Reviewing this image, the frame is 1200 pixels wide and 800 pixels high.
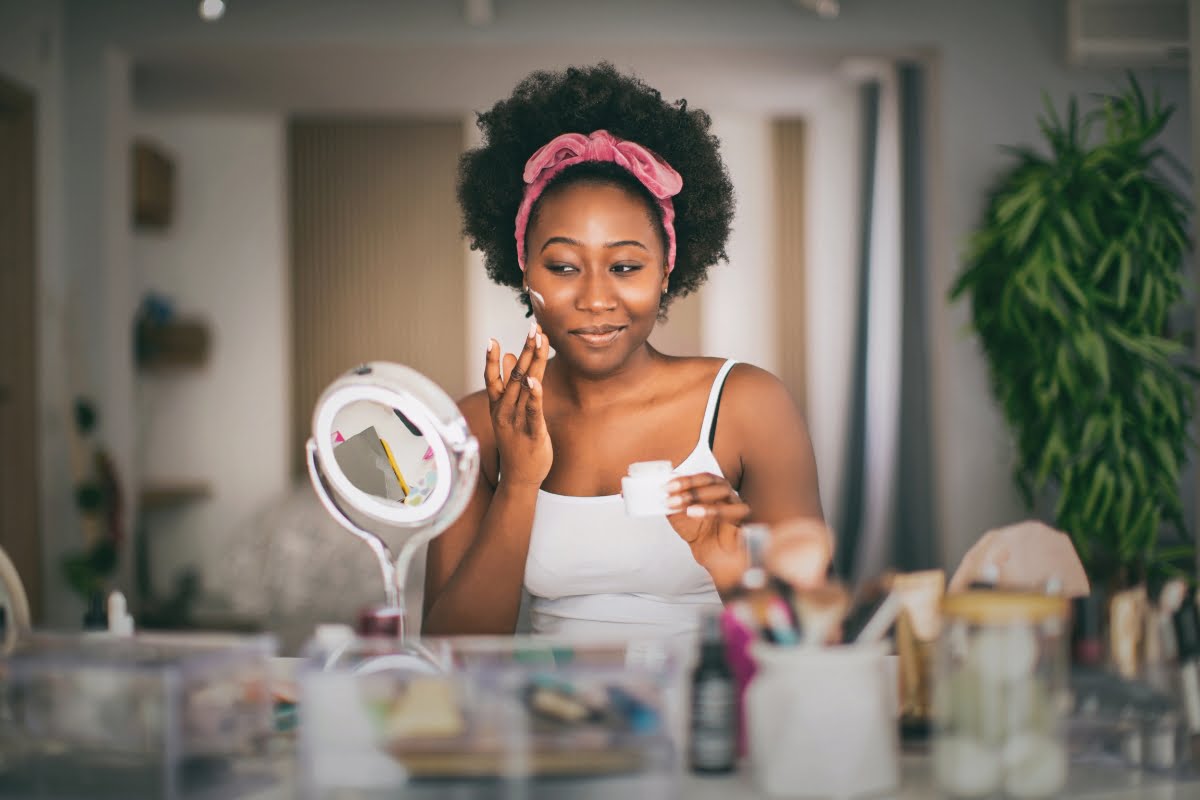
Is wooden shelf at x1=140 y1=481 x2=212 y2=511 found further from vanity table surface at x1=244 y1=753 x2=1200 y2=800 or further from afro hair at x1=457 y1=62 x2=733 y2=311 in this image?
vanity table surface at x1=244 y1=753 x2=1200 y2=800

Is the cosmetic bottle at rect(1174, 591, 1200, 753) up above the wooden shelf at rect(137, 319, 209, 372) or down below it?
below

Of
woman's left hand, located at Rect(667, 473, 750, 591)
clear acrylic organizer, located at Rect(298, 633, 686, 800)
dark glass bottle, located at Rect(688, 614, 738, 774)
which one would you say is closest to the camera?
clear acrylic organizer, located at Rect(298, 633, 686, 800)

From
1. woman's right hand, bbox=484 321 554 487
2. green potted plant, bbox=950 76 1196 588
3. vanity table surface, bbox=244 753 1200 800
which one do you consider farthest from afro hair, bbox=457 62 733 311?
green potted plant, bbox=950 76 1196 588

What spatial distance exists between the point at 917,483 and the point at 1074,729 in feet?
11.5

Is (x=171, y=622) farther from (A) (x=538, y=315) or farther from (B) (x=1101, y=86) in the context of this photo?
(B) (x=1101, y=86)

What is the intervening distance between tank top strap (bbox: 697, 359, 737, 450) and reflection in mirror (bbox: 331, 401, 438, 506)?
553 millimetres

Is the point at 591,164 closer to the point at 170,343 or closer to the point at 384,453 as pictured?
the point at 384,453

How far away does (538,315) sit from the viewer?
174 centimetres

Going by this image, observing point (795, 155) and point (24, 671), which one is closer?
point (24, 671)

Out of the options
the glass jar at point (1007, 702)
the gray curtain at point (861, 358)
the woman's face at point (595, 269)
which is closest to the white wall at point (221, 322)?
the gray curtain at point (861, 358)

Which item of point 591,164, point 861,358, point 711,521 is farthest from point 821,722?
point 861,358

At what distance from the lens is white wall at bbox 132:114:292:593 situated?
5.13 metres

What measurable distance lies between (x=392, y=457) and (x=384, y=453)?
11 mm

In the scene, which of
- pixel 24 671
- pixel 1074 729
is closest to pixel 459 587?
pixel 24 671
